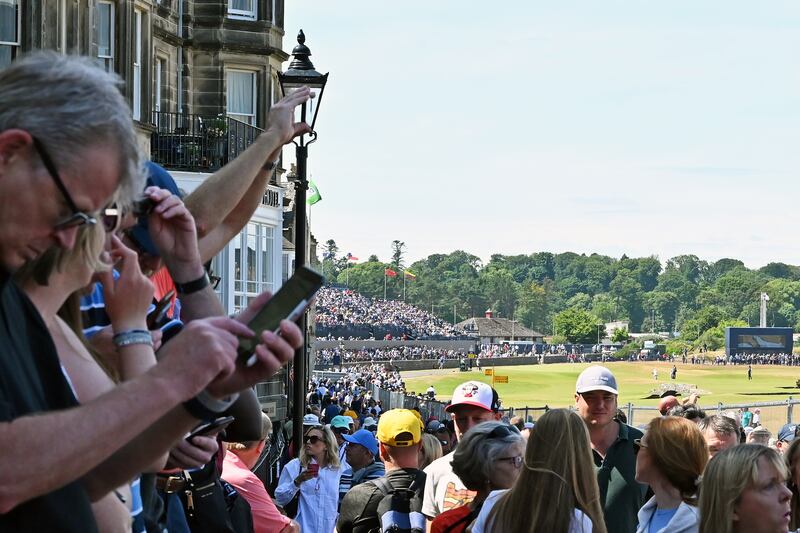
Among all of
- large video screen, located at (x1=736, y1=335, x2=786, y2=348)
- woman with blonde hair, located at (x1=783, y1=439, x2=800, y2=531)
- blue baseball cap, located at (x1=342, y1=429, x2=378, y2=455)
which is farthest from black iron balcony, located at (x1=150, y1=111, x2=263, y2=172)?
large video screen, located at (x1=736, y1=335, x2=786, y2=348)

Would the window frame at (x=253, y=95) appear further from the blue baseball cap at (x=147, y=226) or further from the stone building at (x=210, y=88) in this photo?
the blue baseball cap at (x=147, y=226)

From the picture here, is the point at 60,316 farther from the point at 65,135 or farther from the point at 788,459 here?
the point at 788,459

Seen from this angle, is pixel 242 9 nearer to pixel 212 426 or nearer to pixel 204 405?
pixel 212 426

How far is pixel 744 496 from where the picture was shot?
17.1 feet

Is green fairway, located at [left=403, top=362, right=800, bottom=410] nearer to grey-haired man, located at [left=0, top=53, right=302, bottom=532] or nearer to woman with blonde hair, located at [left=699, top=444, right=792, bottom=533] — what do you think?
woman with blonde hair, located at [left=699, top=444, right=792, bottom=533]

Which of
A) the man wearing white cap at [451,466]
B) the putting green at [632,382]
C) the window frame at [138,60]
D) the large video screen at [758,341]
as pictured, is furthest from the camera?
the large video screen at [758,341]

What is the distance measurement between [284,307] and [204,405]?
0.26 m

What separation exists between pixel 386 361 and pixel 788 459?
12302cm

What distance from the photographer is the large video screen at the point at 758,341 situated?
16612cm

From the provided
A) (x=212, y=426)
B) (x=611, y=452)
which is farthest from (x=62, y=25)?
(x=212, y=426)

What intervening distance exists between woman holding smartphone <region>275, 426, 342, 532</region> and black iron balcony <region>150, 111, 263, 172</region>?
14157mm

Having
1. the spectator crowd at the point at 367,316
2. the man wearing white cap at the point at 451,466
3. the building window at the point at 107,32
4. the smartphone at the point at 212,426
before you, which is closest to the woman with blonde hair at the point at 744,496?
the man wearing white cap at the point at 451,466

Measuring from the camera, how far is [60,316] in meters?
3.05

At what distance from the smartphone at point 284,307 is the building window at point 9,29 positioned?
17.1 m
